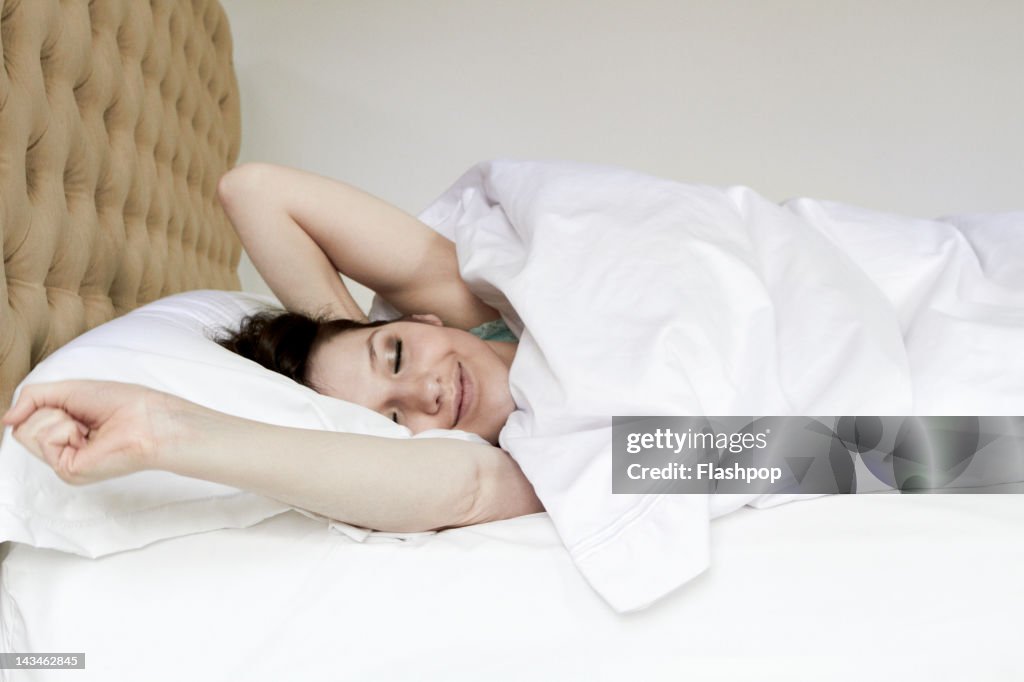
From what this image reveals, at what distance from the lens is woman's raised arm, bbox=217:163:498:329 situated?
149 cm

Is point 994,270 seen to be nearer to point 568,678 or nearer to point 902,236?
point 902,236

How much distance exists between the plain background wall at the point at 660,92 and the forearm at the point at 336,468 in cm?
201

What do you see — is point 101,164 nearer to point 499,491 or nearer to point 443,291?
point 443,291

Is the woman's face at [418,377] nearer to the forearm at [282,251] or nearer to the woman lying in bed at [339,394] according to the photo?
the woman lying in bed at [339,394]

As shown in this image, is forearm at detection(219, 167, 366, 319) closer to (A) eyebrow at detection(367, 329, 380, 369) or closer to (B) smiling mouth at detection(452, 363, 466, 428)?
(A) eyebrow at detection(367, 329, 380, 369)

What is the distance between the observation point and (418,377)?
1248mm

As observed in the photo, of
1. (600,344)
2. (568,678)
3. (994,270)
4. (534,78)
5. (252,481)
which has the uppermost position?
(534,78)

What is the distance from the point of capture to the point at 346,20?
2.82 metres

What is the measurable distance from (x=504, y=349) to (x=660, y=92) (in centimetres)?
168

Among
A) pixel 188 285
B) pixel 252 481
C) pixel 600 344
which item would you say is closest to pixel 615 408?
pixel 600 344

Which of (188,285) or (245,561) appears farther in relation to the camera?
(188,285)

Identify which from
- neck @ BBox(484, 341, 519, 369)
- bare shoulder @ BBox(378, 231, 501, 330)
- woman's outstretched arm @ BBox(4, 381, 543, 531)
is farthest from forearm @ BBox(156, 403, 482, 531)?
bare shoulder @ BBox(378, 231, 501, 330)

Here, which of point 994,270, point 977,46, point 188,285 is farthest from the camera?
point 977,46

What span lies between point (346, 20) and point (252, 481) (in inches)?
92.8
